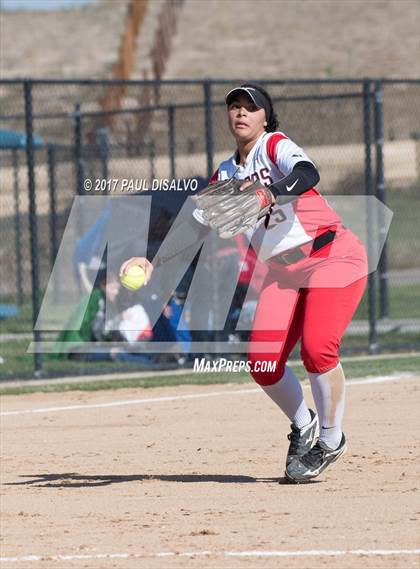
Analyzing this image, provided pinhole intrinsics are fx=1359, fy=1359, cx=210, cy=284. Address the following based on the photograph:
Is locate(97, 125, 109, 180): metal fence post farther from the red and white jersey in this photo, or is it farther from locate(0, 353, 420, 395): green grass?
the red and white jersey

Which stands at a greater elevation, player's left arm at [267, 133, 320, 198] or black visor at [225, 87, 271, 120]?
black visor at [225, 87, 271, 120]

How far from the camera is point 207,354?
13.4 meters

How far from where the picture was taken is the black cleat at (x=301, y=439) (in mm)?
7391

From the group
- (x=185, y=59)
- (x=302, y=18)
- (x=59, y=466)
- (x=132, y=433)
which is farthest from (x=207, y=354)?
(x=302, y=18)

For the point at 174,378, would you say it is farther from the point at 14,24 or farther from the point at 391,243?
the point at 14,24

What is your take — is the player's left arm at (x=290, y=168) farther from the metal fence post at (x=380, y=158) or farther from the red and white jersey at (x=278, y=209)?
the metal fence post at (x=380, y=158)

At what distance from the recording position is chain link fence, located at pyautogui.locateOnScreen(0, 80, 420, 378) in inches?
539

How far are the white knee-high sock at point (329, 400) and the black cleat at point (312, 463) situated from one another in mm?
36

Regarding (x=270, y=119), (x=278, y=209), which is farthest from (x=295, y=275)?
(x=270, y=119)

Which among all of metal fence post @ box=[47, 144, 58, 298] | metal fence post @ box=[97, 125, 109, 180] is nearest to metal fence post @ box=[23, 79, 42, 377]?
metal fence post @ box=[97, 125, 109, 180]

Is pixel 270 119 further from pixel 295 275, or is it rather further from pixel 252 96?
pixel 295 275

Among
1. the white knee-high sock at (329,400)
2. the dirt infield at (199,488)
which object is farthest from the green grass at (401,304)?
the white knee-high sock at (329,400)

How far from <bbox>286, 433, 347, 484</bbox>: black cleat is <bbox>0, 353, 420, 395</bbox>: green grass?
15.0 ft

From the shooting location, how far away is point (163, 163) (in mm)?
31656
